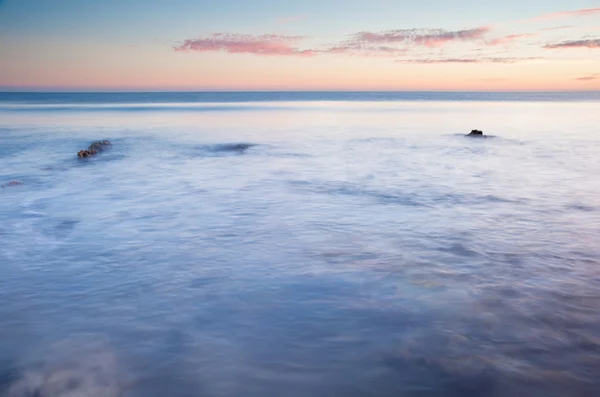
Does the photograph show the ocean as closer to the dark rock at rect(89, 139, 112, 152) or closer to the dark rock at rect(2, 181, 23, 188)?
the dark rock at rect(2, 181, 23, 188)

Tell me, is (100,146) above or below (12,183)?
above

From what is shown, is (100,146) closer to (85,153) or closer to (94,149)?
(94,149)

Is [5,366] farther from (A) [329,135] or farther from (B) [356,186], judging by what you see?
(A) [329,135]

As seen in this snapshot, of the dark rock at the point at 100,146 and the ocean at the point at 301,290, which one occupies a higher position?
the dark rock at the point at 100,146

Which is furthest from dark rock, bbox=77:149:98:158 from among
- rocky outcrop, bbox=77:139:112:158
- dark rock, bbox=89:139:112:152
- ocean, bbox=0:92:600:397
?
ocean, bbox=0:92:600:397

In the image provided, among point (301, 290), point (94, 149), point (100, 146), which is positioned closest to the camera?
point (301, 290)

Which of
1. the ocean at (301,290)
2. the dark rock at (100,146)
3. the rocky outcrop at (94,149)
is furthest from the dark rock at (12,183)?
the dark rock at (100,146)

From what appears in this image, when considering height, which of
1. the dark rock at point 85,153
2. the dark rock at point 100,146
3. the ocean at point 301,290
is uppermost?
the dark rock at point 100,146

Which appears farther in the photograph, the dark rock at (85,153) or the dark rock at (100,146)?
the dark rock at (100,146)

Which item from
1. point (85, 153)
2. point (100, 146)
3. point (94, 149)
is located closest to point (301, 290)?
point (85, 153)

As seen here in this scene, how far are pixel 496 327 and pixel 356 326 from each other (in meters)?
1.46

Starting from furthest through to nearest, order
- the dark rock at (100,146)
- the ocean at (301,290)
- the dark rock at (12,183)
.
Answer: the dark rock at (100,146)
the dark rock at (12,183)
the ocean at (301,290)

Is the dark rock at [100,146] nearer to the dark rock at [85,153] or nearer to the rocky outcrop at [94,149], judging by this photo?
the rocky outcrop at [94,149]

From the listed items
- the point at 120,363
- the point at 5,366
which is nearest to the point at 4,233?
Answer: the point at 5,366
